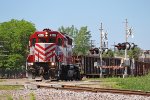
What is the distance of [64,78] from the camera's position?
29984 millimetres

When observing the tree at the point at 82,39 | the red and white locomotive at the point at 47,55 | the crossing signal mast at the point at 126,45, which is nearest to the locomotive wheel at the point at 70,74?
the red and white locomotive at the point at 47,55

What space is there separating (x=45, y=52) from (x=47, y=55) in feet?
0.85

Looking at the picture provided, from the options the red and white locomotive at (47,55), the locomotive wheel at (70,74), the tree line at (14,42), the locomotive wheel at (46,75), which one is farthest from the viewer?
the tree line at (14,42)

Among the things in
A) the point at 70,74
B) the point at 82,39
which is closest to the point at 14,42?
the point at 82,39

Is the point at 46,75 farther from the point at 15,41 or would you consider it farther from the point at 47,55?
the point at 15,41

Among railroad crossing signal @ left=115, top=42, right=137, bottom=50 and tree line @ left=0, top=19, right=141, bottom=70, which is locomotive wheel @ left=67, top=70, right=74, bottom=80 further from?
tree line @ left=0, top=19, right=141, bottom=70

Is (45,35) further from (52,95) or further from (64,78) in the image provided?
(52,95)

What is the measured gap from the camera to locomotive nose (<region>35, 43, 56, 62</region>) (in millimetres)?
28047

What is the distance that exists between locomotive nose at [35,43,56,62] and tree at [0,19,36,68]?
52.6m

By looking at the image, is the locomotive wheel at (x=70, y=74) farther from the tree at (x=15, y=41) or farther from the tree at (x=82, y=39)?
the tree at (x=82, y=39)

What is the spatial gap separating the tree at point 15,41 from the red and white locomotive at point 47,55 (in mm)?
52364

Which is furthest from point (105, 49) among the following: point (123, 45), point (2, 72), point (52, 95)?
point (52, 95)

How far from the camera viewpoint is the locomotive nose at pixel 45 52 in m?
28.0

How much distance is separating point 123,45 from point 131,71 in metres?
4.90
